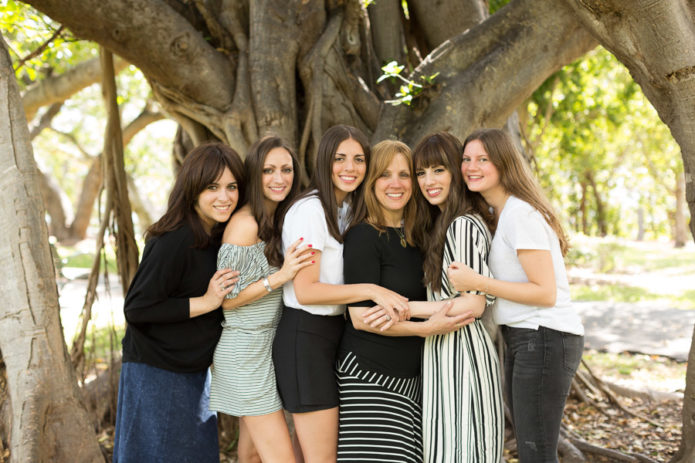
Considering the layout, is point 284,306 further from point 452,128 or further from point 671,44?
point 671,44

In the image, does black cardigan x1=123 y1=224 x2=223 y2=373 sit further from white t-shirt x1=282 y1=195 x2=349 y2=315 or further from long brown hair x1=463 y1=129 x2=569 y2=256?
long brown hair x1=463 y1=129 x2=569 y2=256

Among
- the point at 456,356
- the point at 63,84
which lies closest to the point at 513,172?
the point at 456,356

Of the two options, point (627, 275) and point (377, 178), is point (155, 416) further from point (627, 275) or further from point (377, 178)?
point (627, 275)

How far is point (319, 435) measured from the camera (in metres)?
2.72

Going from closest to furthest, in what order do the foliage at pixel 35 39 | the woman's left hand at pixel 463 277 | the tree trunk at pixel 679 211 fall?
the woman's left hand at pixel 463 277
the foliage at pixel 35 39
the tree trunk at pixel 679 211

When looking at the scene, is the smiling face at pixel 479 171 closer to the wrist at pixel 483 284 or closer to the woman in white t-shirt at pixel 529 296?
the woman in white t-shirt at pixel 529 296

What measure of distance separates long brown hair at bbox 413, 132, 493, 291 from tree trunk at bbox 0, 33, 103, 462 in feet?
6.24

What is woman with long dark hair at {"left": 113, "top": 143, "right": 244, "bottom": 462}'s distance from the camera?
288cm

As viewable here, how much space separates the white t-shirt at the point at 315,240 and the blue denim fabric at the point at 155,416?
0.72 m

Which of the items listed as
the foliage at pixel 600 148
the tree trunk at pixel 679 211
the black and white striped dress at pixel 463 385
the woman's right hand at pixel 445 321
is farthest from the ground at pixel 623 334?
the tree trunk at pixel 679 211

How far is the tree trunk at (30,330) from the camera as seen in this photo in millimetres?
2980

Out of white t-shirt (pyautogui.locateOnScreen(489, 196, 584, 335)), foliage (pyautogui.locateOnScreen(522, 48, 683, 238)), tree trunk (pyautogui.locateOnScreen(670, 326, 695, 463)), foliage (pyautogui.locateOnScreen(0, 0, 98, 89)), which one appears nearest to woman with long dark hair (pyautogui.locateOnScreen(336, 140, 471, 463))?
white t-shirt (pyautogui.locateOnScreen(489, 196, 584, 335))

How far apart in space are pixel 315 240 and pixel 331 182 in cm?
33

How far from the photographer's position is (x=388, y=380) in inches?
108
